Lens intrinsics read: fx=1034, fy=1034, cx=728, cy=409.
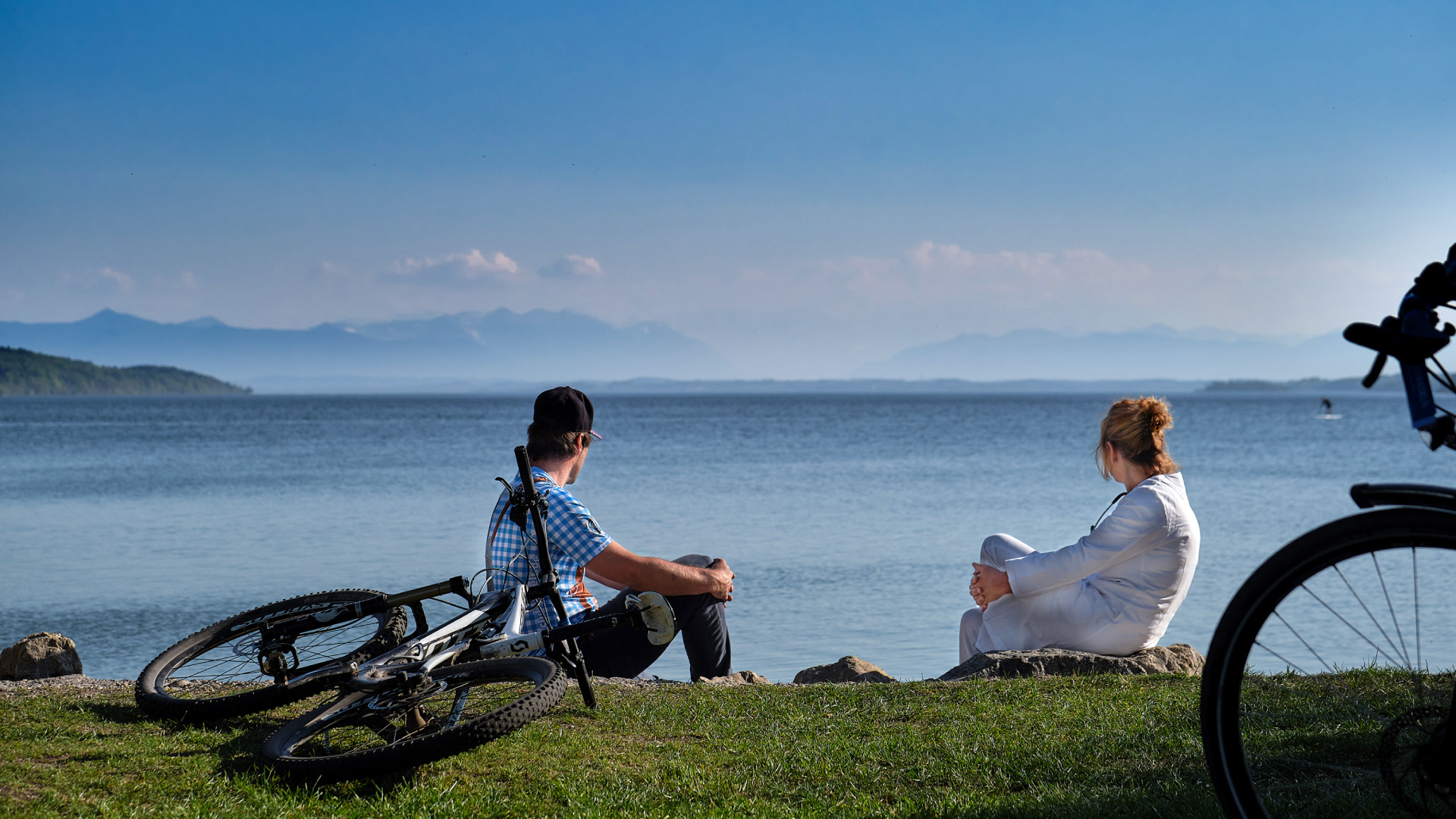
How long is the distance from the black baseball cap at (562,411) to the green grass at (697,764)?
1430 millimetres

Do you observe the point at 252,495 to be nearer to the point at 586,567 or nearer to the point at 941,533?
the point at 941,533

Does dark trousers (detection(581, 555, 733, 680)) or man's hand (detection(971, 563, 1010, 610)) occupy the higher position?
man's hand (detection(971, 563, 1010, 610))

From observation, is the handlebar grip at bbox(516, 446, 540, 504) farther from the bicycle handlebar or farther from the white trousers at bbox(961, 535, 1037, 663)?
the bicycle handlebar

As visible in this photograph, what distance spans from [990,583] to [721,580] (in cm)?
179

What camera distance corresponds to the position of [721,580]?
18.3 ft

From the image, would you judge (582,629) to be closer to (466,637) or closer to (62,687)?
(466,637)

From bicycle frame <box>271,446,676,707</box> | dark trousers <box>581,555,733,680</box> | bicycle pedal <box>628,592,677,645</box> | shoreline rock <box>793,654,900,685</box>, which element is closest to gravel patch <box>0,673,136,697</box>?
bicycle frame <box>271,446,676,707</box>

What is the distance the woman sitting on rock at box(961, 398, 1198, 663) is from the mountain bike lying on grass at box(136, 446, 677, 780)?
2.38 meters

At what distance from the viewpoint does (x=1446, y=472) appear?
44469 millimetres

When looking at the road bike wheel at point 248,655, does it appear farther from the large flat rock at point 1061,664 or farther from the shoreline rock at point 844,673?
the shoreline rock at point 844,673

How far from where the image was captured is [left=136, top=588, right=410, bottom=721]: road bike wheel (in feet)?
15.7

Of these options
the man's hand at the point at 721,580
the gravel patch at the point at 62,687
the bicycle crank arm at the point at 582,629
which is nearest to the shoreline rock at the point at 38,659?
the gravel patch at the point at 62,687

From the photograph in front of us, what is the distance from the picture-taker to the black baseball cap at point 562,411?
5531mm

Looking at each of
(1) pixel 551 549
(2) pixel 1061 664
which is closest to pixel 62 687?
(1) pixel 551 549
